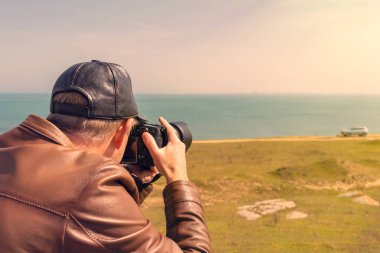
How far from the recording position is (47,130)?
2.06 m

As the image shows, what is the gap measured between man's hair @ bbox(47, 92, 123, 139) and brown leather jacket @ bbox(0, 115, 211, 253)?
0.64 ft

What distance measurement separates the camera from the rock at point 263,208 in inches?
482

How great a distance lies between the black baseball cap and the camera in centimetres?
218

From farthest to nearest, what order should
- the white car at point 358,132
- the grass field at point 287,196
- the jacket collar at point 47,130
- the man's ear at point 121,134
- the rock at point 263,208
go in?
the white car at point 358,132, the rock at point 263,208, the grass field at point 287,196, the man's ear at point 121,134, the jacket collar at point 47,130

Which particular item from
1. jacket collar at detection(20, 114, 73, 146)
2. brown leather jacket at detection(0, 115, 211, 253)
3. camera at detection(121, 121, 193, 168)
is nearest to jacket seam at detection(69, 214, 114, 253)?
brown leather jacket at detection(0, 115, 211, 253)

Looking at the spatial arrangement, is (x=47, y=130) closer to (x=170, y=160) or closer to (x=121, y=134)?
(x=121, y=134)

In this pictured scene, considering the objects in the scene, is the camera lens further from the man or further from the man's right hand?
the man

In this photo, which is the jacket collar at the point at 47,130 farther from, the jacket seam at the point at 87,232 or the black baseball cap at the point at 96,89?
the jacket seam at the point at 87,232

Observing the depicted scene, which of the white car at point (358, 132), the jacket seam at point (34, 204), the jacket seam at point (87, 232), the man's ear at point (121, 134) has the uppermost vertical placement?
the man's ear at point (121, 134)

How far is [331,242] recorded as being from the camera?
9398mm

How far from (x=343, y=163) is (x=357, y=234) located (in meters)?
9.94

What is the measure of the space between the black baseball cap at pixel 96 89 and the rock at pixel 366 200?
41.6 ft

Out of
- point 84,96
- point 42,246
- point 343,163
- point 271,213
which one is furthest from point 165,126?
point 343,163

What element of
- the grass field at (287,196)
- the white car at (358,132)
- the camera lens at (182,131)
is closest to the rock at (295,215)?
the grass field at (287,196)
